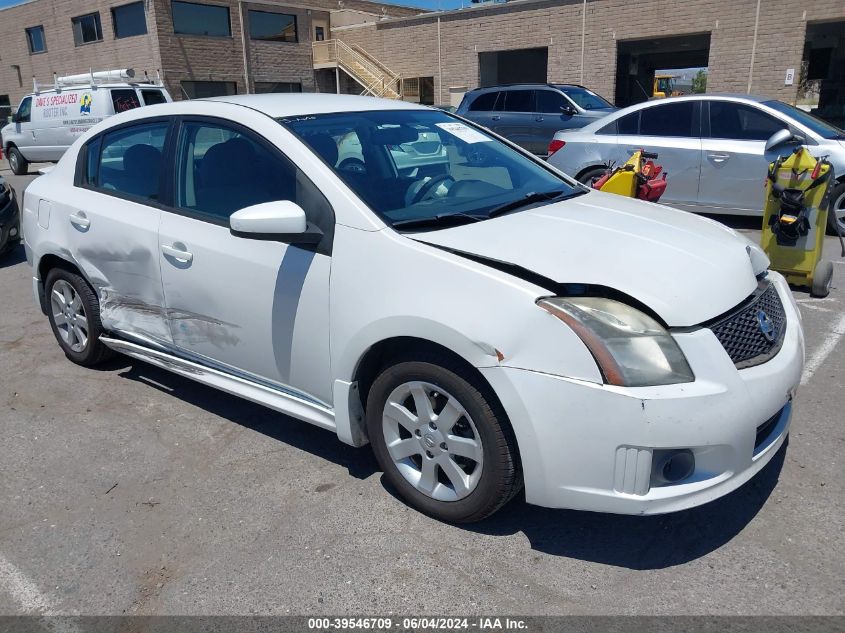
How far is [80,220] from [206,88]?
29.6 metres

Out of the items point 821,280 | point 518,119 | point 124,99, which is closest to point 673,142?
point 821,280

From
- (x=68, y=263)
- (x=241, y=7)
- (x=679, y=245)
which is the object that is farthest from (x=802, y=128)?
(x=241, y=7)

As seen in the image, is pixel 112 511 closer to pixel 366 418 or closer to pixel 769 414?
pixel 366 418

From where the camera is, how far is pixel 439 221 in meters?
3.01

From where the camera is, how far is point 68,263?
14.8 ft

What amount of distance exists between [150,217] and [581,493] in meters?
2.68

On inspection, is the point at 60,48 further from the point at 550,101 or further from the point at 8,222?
the point at 8,222

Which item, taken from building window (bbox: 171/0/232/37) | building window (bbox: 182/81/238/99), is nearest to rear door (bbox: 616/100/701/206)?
building window (bbox: 182/81/238/99)

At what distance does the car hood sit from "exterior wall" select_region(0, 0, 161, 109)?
2952 centimetres

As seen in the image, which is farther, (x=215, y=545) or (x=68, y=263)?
(x=68, y=263)

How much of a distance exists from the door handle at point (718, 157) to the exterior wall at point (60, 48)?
26163 mm

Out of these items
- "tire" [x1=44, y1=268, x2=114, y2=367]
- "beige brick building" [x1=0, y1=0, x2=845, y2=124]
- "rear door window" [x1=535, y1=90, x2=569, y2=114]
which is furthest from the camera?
"beige brick building" [x1=0, y1=0, x2=845, y2=124]

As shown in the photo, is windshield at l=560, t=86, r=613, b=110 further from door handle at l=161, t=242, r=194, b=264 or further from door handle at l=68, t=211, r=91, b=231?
door handle at l=161, t=242, r=194, b=264

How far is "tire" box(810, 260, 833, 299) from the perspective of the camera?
588 cm
